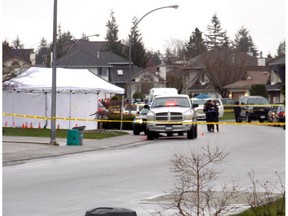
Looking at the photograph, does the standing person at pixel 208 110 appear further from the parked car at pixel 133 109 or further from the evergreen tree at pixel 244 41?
the evergreen tree at pixel 244 41

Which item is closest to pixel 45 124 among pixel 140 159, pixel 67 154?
pixel 67 154

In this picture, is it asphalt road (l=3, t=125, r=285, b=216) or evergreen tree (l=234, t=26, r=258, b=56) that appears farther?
evergreen tree (l=234, t=26, r=258, b=56)

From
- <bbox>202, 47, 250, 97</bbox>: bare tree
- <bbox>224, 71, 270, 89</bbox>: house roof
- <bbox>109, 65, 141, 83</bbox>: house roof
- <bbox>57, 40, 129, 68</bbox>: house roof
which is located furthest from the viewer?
<bbox>109, 65, 141, 83</bbox>: house roof

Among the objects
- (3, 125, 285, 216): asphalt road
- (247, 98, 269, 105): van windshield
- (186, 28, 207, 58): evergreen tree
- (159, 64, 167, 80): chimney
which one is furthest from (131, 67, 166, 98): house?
(3, 125, 285, 216): asphalt road

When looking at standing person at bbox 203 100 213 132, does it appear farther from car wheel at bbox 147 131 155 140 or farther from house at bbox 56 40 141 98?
house at bbox 56 40 141 98

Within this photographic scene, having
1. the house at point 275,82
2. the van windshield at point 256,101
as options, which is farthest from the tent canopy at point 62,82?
the house at point 275,82

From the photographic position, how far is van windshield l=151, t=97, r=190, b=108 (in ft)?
116

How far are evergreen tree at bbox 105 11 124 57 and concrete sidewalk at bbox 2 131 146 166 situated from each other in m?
95.1

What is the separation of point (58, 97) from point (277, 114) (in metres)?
12.9

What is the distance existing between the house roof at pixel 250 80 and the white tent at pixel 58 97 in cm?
5445

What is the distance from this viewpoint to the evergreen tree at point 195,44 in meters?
137

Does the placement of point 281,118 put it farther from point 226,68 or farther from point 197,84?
point 197,84

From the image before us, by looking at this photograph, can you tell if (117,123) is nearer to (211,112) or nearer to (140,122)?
(211,112)

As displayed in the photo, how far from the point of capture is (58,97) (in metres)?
41.0
